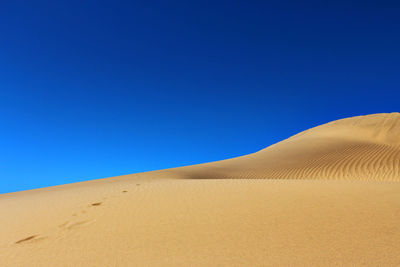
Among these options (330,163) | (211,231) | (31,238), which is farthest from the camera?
(330,163)

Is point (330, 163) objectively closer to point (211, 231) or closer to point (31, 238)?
point (211, 231)

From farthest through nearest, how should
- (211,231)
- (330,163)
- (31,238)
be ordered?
(330,163) < (31,238) < (211,231)

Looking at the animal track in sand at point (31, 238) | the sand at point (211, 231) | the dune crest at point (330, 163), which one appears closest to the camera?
the sand at point (211, 231)

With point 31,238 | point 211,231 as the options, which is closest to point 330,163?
point 211,231

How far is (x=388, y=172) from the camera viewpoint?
42.0 ft

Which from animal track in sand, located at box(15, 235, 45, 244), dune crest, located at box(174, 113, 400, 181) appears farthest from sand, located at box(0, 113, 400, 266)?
dune crest, located at box(174, 113, 400, 181)

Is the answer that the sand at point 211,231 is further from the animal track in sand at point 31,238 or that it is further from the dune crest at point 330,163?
the dune crest at point 330,163

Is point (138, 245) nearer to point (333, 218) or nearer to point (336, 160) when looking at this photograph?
point (333, 218)

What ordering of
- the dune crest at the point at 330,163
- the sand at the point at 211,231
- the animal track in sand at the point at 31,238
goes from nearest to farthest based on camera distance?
the sand at the point at 211,231
the animal track in sand at the point at 31,238
the dune crest at the point at 330,163

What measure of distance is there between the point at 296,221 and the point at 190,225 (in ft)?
4.55

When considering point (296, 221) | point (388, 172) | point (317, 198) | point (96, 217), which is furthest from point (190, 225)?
point (388, 172)

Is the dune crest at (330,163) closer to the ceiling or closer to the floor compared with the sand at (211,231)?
closer to the ceiling

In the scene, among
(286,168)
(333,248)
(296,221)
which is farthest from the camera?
(286,168)

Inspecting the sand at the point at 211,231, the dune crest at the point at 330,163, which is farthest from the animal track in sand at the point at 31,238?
the dune crest at the point at 330,163
